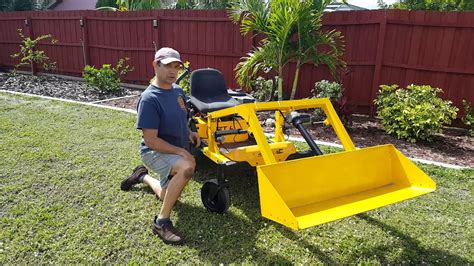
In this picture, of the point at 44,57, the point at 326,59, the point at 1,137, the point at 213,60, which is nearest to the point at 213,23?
the point at 213,60

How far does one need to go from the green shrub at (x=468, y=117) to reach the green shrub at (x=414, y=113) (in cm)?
54

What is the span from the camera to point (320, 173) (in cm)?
318

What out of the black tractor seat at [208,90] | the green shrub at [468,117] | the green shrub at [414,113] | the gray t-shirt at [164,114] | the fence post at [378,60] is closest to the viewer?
the gray t-shirt at [164,114]

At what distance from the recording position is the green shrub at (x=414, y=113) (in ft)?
20.0

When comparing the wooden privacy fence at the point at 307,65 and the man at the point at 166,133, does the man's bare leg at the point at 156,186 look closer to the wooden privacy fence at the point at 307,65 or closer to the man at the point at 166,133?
the man at the point at 166,133

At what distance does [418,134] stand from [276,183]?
13.4ft

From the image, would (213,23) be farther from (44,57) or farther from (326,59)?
(44,57)

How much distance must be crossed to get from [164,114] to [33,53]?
11.6 metres

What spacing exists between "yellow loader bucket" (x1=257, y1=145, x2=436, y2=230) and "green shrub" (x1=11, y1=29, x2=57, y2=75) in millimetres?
12148

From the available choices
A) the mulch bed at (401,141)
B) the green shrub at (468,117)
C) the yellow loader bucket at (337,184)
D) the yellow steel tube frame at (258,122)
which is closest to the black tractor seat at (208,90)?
the yellow steel tube frame at (258,122)

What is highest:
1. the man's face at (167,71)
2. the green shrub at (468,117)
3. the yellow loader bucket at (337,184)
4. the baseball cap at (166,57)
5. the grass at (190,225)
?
the baseball cap at (166,57)

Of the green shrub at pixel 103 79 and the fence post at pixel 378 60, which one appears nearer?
the fence post at pixel 378 60

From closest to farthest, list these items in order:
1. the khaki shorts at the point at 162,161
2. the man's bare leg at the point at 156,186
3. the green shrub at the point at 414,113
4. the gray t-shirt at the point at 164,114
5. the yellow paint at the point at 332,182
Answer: the yellow paint at the point at 332,182 < the gray t-shirt at the point at 164,114 < the khaki shorts at the point at 162,161 < the man's bare leg at the point at 156,186 < the green shrub at the point at 414,113

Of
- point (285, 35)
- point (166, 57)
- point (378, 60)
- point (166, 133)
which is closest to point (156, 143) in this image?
point (166, 133)
